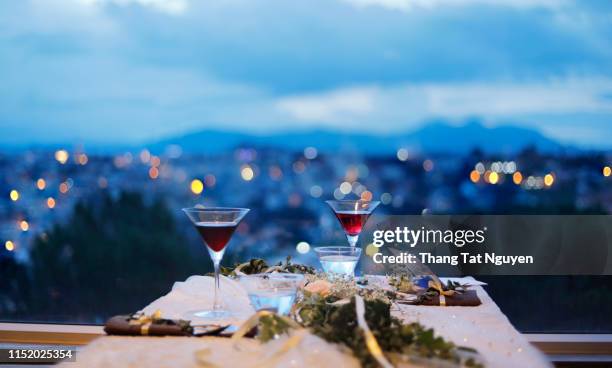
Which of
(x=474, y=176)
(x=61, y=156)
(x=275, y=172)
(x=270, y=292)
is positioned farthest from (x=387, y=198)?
(x=270, y=292)

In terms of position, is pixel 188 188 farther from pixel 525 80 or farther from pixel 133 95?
pixel 525 80

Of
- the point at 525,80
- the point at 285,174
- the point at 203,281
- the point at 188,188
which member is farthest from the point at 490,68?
the point at 203,281

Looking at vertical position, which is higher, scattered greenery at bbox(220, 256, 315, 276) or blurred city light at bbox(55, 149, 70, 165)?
blurred city light at bbox(55, 149, 70, 165)

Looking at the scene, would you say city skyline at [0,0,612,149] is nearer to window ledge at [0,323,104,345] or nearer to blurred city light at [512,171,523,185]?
blurred city light at [512,171,523,185]

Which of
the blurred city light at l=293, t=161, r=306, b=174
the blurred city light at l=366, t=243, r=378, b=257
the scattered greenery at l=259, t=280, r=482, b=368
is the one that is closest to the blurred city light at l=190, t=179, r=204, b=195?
the blurred city light at l=293, t=161, r=306, b=174

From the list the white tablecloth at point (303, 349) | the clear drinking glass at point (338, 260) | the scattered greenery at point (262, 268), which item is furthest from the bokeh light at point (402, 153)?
the white tablecloth at point (303, 349)

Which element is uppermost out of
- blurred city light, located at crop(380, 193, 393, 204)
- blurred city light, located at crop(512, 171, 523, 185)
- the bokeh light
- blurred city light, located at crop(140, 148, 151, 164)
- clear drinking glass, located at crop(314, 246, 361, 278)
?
blurred city light, located at crop(140, 148, 151, 164)

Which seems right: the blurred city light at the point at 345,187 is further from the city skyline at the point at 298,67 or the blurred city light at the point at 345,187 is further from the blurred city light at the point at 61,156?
the blurred city light at the point at 61,156
